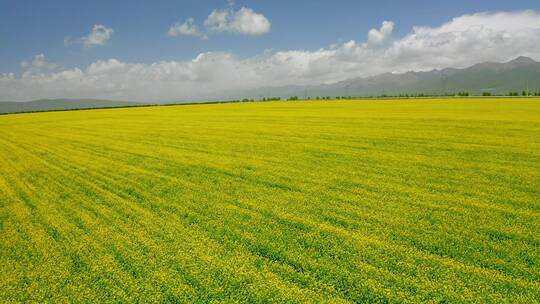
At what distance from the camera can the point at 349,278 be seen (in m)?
5.91

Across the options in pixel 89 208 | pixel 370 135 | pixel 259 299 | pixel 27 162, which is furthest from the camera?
pixel 370 135

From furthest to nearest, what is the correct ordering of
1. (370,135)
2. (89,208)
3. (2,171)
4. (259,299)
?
(370,135) → (2,171) → (89,208) → (259,299)

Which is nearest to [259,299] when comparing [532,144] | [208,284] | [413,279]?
[208,284]

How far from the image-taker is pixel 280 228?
8133mm

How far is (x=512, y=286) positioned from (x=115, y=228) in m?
8.02

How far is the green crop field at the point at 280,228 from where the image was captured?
584 cm

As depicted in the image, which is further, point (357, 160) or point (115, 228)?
point (357, 160)

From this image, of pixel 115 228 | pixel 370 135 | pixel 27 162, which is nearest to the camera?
pixel 115 228

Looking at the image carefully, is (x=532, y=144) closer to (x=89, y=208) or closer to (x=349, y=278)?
(x=349, y=278)

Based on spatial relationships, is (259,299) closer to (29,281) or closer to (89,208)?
(29,281)

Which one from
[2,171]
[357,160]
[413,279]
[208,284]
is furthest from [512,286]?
[2,171]

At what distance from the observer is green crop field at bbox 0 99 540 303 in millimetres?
5840

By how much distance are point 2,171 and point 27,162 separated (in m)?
1.82

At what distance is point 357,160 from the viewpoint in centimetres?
1502
